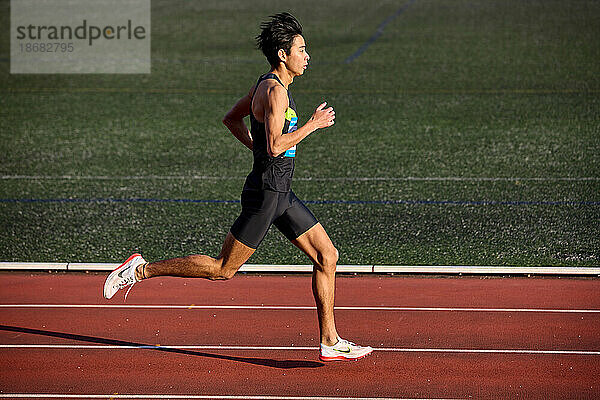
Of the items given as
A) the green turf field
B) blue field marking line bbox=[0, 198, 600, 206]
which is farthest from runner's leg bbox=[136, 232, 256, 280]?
blue field marking line bbox=[0, 198, 600, 206]

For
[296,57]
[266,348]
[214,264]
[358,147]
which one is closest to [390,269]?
[266,348]

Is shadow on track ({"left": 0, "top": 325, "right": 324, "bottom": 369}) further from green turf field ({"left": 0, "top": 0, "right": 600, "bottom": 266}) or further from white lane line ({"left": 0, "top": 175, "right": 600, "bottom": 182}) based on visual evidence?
white lane line ({"left": 0, "top": 175, "right": 600, "bottom": 182})

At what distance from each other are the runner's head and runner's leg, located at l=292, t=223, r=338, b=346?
1.13m

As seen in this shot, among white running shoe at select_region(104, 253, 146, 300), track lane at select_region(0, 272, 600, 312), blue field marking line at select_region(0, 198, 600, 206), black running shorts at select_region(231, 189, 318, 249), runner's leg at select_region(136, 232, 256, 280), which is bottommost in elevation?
track lane at select_region(0, 272, 600, 312)

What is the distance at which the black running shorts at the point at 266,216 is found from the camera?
6031mm

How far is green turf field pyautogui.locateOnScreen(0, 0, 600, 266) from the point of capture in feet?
33.8

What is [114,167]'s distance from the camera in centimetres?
1527

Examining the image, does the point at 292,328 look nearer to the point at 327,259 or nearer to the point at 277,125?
the point at 327,259

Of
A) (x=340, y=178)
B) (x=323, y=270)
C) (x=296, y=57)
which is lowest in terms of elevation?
(x=340, y=178)

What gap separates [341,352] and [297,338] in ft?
2.51

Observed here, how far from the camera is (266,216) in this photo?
603 centimetres

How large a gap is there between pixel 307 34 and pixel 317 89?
961cm

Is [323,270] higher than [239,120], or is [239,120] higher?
[239,120]

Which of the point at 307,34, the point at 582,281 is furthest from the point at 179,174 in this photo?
the point at 307,34
